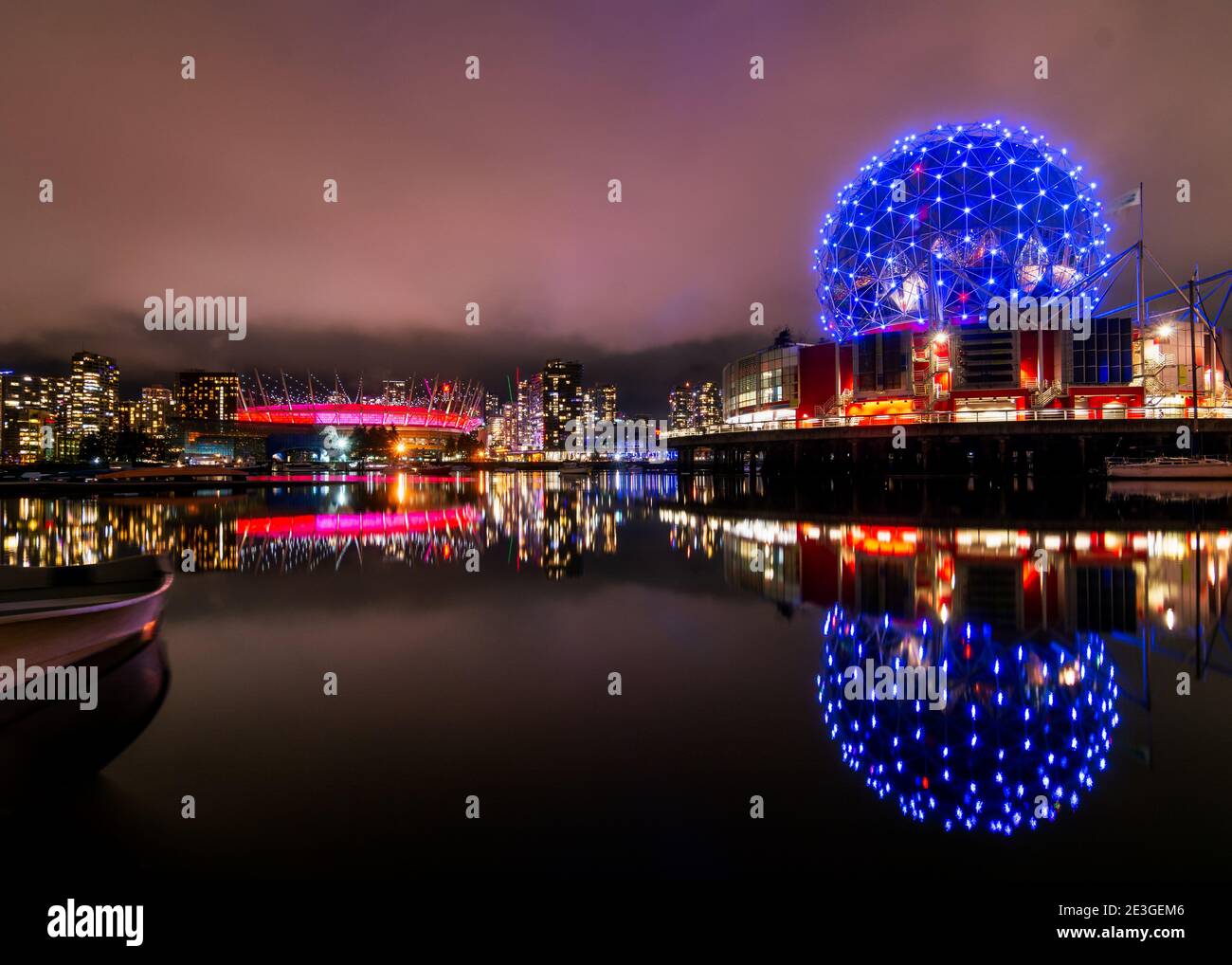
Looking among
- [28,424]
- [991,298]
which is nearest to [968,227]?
[991,298]

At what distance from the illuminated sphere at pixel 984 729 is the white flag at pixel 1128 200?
54.4m

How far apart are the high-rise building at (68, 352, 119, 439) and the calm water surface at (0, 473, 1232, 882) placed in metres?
206

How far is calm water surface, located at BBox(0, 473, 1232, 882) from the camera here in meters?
4.20

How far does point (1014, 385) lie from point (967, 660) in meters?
48.6

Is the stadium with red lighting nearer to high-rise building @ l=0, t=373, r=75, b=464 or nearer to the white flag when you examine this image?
high-rise building @ l=0, t=373, r=75, b=464

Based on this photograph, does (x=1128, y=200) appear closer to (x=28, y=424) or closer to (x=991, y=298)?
(x=991, y=298)

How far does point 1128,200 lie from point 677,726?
60.5 meters

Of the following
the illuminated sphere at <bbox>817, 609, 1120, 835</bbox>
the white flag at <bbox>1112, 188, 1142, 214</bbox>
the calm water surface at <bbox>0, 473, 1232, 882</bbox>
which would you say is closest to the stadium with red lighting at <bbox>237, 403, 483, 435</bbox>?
the white flag at <bbox>1112, 188, 1142, 214</bbox>

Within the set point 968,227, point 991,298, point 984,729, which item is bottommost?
point 984,729

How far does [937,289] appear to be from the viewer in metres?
49.8

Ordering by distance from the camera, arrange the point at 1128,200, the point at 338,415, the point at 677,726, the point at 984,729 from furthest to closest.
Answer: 1. the point at 338,415
2. the point at 1128,200
3. the point at 677,726
4. the point at 984,729

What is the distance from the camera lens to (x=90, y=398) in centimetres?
18650

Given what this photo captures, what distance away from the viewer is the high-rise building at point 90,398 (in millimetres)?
176837
